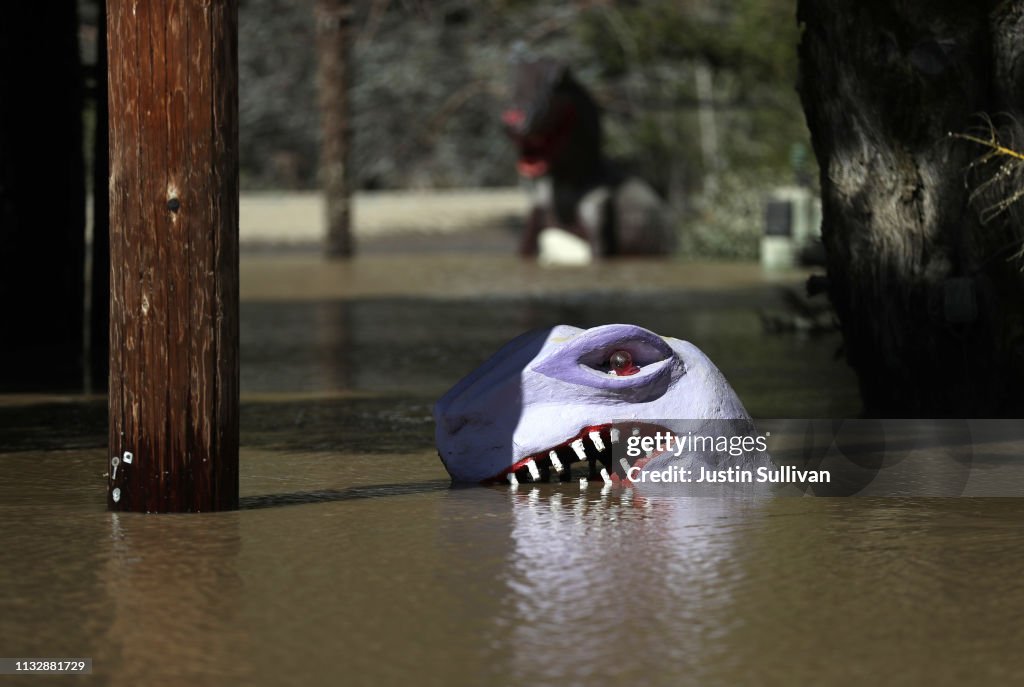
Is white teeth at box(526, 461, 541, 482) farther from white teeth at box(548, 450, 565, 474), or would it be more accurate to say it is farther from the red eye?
the red eye

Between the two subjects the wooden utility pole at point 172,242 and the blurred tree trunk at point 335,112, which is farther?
the blurred tree trunk at point 335,112

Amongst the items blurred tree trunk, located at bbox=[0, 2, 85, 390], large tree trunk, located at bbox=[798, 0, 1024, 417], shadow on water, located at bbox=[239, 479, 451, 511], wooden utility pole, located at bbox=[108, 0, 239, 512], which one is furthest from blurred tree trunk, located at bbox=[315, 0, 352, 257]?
wooden utility pole, located at bbox=[108, 0, 239, 512]

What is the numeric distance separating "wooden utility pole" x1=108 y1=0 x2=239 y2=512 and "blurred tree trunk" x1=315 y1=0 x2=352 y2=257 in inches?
673

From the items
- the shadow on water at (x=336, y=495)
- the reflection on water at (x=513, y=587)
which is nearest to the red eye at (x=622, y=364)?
the reflection on water at (x=513, y=587)

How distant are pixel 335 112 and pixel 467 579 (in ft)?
63.8

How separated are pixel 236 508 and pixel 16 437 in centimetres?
264

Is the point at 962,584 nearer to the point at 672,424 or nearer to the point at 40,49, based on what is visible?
the point at 672,424

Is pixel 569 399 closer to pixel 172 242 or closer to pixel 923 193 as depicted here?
pixel 172 242

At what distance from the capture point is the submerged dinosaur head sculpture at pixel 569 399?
754cm

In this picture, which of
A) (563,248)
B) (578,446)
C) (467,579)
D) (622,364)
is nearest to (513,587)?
(467,579)

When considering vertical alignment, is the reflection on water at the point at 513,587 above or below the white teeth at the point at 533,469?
below

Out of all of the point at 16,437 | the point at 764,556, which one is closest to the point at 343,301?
the point at 16,437

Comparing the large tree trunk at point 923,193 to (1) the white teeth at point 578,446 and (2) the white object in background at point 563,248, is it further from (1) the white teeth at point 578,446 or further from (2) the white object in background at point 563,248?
(2) the white object in background at point 563,248

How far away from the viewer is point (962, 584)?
5.81m
